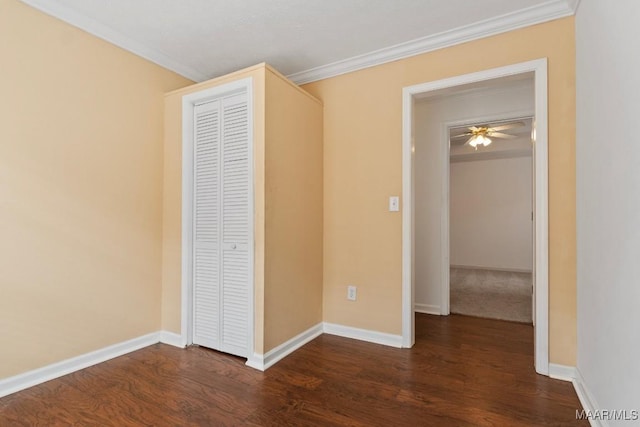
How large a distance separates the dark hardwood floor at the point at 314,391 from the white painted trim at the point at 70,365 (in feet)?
0.19

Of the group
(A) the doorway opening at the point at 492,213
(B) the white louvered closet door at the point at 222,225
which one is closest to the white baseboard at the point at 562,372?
(B) the white louvered closet door at the point at 222,225

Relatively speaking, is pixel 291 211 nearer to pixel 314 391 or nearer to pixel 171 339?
pixel 314 391

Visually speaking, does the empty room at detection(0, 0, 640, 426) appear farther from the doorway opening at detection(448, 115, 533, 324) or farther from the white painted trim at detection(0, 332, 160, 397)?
the doorway opening at detection(448, 115, 533, 324)

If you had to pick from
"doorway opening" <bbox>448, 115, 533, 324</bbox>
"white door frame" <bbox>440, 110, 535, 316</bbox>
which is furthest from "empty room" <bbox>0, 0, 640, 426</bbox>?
"doorway opening" <bbox>448, 115, 533, 324</bbox>

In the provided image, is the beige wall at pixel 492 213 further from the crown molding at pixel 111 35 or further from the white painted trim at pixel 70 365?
the white painted trim at pixel 70 365

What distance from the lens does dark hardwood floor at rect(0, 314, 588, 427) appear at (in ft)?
5.53

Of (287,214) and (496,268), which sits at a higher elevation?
(287,214)

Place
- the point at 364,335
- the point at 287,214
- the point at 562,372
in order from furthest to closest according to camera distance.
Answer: the point at 364,335, the point at 287,214, the point at 562,372

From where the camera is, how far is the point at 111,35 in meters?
2.38

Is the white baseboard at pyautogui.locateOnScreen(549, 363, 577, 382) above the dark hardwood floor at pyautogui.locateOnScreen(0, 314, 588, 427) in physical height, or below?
above

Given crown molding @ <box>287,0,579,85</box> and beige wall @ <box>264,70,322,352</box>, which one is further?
beige wall @ <box>264,70,322,352</box>

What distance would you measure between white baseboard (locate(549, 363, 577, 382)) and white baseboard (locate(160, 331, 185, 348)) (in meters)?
2.76

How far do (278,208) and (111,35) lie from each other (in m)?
1.82

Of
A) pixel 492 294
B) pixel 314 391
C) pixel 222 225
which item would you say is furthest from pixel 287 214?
pixel 492 294
